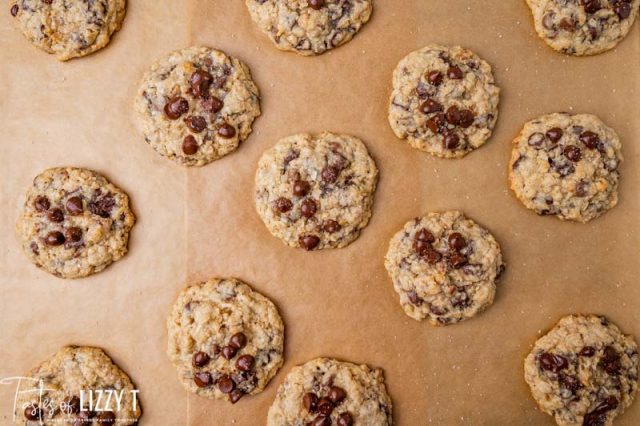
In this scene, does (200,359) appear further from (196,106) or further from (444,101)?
(444,101)

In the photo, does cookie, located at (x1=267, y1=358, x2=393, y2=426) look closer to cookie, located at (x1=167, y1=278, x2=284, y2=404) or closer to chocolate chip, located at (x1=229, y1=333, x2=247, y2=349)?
cookie, located at (x1=167, y1=278, x2=284, y2=404)

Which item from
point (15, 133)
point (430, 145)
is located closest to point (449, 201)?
point (430, 145)

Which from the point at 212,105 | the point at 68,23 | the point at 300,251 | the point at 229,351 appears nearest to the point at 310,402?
the point at 229,351

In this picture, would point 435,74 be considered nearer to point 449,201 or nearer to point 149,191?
point 449,201

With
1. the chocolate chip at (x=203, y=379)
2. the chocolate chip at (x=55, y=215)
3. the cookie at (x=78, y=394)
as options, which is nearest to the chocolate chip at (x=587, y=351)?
the chocolate chip at (x=203, y=379)

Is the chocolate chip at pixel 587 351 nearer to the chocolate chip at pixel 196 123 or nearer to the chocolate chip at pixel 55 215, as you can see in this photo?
the chocolate chip at pixel 196 123

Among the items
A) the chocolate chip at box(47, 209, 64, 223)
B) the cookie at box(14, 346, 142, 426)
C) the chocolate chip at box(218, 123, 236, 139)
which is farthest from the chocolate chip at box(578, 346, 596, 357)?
the chocolate chip at box(47, 209, 64, 223)
